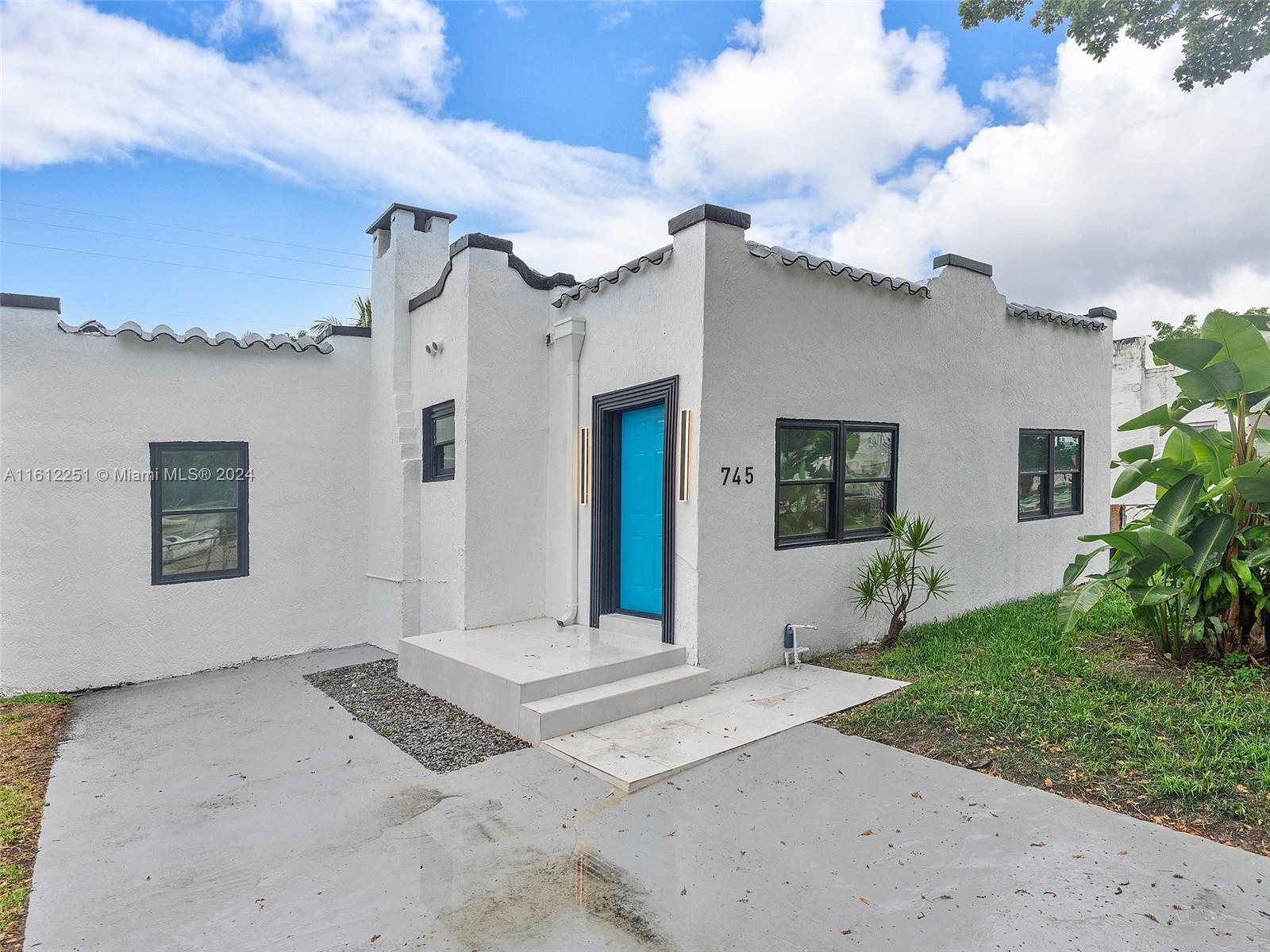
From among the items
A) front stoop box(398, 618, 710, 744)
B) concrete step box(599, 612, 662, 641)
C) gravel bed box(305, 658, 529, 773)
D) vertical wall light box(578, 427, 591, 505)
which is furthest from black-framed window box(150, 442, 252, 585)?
concrete step box(599, 612, 662, 641)

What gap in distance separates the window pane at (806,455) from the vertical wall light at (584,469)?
1874mm

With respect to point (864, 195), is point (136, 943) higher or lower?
lower

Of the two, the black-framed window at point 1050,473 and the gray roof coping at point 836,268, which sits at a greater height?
the gray roof coping at point 836,268

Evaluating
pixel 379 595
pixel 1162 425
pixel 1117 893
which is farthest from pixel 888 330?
pixel 379 595

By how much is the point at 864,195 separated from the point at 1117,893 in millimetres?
9212

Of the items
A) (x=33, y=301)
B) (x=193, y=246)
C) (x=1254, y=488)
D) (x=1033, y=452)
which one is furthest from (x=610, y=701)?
(x=193, y=246)

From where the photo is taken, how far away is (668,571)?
225 inches

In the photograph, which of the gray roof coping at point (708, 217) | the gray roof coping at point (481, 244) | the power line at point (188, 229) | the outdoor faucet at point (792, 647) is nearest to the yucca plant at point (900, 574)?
the outdoor faucet at point (792, 647)

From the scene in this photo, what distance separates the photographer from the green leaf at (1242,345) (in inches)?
186

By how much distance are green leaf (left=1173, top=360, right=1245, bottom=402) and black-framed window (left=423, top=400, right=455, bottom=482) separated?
6.37 m

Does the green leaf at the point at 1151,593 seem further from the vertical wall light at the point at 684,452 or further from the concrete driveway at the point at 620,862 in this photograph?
the vertical wall light at the point at 684,452

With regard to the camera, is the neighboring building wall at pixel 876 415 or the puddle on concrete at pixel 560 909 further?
the neighboring building wall at pixel 876 415

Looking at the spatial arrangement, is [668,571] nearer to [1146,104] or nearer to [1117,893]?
[1117,893]

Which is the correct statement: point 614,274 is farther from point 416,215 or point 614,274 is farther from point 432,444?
point 416,215
